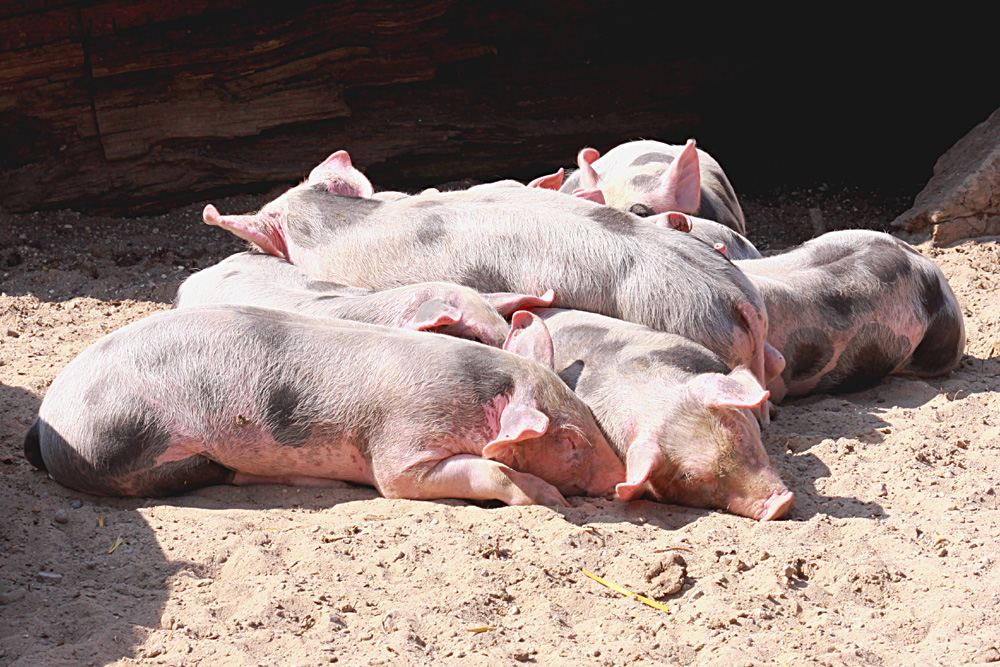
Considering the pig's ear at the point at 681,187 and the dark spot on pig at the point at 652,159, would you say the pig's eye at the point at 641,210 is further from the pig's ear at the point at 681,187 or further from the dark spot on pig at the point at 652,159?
the dark spot on pig at the point at 652,159

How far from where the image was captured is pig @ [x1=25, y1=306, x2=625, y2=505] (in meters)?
3.51

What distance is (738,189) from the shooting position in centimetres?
838

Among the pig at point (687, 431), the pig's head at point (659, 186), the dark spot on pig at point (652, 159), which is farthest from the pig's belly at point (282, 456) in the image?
the dark spot on pig at point (652, 159)

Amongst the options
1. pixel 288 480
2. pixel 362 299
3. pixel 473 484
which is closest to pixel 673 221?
pixel 362 299

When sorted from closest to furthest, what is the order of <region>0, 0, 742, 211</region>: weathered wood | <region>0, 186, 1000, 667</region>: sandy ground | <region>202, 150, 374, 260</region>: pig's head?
<region>0, 186, 1000, 667</region>: sandy ground → <region>202, 150, 374, 260</region>: pig's head → <region>0, 0, 742, 211</region>: weathered wood

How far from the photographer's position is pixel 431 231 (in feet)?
14.7

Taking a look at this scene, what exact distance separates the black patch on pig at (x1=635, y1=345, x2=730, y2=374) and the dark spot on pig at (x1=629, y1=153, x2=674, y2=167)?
2464 millimetres

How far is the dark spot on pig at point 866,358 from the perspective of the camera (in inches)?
183

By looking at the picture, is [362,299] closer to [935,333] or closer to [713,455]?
[713,455]

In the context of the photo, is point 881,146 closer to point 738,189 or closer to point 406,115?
point 738,189

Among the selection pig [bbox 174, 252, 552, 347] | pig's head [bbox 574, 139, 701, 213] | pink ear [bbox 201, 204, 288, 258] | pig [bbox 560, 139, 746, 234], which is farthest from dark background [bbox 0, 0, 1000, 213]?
pig [bbox 174, 252, 552, 347]

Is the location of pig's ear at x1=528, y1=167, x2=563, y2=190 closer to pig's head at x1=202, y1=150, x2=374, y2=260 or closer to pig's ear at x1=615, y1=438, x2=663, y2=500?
pig's head at x1=202, y1=150, x2=374, y2=260

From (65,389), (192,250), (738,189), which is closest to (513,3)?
(738,189)

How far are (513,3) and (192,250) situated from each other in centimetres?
283
